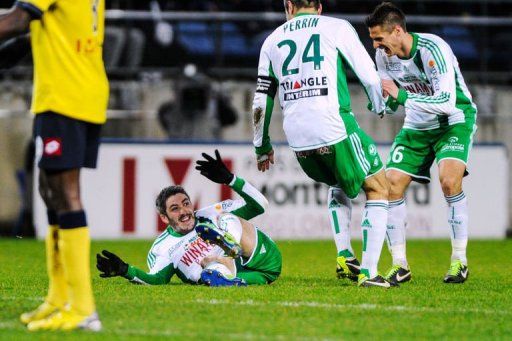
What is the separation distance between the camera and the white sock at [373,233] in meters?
8.38

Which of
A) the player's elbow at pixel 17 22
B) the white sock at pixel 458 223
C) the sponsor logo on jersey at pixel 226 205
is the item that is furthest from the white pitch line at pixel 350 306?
the white sock at pixel 458 223

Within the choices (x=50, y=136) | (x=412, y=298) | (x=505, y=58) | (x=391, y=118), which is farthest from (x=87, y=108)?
(x=505, y=58)

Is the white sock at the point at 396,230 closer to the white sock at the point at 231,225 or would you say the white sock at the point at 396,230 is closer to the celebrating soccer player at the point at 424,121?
the celebrating soccer player at the point at 424,121

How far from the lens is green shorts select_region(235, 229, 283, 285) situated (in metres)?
8.61

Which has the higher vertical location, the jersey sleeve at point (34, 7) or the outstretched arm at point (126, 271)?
the jersey sleeve at point (34, 7)

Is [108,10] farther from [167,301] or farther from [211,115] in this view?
[167,301]

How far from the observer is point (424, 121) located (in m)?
9.59

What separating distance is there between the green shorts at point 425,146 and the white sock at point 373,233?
4.06 ft

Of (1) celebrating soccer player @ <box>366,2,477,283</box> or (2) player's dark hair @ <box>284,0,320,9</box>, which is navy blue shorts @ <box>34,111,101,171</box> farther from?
(1) celebrating soccer player @ <box>366,2,477,283</box>

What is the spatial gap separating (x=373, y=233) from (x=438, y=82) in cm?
142

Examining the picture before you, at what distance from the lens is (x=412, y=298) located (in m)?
7.70

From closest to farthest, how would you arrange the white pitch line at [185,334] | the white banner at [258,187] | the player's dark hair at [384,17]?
the white pitch line at [185,334], the player's dark hair at [384,17], the white banner at [258,187]

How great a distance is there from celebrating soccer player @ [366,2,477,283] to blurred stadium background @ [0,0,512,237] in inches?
238

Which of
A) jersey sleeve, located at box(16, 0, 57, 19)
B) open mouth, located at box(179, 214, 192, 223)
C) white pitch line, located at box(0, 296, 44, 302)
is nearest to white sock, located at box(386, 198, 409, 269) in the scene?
open mouth, located at box(179, 214, 192, 223)
